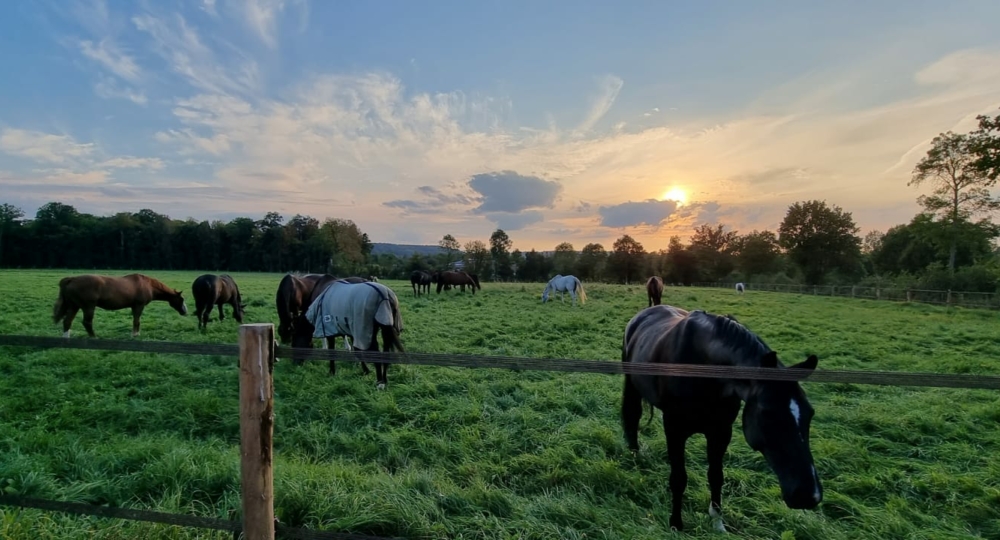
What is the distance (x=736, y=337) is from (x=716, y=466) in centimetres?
101

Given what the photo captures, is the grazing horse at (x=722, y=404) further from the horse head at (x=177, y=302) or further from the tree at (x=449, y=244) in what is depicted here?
the tree at (x=449, y=244)

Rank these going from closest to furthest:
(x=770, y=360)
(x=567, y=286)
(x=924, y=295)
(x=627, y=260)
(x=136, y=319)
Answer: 1. (x=770, y=360)
2. (x=136, y=319)
3. (x=567, y=286)
4. (x=924, y=295)
5. (x=627, y=260)

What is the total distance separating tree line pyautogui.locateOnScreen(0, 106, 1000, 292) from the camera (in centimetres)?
2962

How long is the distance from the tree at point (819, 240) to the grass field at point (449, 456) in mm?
48199

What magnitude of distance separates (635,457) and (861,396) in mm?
4236

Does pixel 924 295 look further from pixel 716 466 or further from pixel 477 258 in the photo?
pixel 477 258

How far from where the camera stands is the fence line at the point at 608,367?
6.05 ft

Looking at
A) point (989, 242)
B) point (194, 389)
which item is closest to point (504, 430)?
point (194, 389)

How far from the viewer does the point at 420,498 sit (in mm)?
3035

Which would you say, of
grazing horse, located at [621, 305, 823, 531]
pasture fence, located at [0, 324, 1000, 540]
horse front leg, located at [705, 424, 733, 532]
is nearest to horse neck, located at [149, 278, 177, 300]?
pasture fence, located at [0, 324, 1000, 540]

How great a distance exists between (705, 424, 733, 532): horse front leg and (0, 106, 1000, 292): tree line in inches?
1416

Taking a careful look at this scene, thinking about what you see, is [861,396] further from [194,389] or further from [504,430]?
[194,389]

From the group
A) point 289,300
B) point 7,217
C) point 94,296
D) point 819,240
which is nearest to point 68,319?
point 94,296

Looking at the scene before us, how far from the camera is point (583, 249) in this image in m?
70.2
